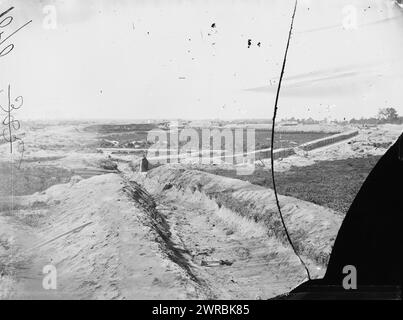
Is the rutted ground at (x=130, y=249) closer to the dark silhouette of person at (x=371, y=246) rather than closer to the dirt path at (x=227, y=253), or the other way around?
the dirt path at (x=227, y=253)

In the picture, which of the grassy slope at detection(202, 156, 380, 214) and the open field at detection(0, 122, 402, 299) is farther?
the grassy slope at detection(202, 156, 380, 214)

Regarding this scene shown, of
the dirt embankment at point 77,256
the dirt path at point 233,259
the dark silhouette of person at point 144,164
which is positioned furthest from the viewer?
the dark silhouette of person at point 144,164

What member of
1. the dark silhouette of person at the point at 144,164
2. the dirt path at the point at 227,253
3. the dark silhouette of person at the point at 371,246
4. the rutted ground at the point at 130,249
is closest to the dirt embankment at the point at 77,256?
the rutted ground at the point at 130,249

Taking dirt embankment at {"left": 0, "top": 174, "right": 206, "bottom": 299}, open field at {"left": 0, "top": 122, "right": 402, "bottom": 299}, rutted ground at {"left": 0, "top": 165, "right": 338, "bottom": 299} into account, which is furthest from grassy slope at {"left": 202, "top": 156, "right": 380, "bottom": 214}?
dirt embankment at {"left": 0, "top": 174, "right": 206, "bottom": 299}

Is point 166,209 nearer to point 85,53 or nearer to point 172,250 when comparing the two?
point 172,250

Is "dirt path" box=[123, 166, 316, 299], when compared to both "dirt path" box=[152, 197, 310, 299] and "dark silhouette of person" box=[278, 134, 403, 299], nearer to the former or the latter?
"dirt path" box=[152, 197, 310, 299]

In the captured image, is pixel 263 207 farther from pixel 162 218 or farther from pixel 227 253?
pixel 162 218

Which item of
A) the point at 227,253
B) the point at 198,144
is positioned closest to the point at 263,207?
the point at 227,253
